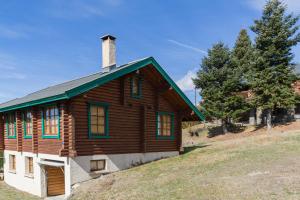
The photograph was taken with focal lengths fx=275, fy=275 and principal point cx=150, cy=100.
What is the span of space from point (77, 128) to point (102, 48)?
5.92 metres

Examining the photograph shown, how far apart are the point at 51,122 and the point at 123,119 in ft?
13.0

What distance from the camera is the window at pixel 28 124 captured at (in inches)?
665

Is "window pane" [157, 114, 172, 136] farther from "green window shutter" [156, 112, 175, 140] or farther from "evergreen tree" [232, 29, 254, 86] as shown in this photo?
"evergreen tree" [232, 29, 254, 86]

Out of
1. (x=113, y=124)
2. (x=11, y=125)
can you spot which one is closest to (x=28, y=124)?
(x=11, y=125)

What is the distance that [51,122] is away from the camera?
48.7 feet

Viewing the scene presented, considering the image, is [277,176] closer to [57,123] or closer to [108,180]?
[108,180]

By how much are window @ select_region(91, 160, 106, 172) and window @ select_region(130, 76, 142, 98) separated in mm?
4331

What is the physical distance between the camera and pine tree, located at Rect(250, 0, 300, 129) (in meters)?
31.0

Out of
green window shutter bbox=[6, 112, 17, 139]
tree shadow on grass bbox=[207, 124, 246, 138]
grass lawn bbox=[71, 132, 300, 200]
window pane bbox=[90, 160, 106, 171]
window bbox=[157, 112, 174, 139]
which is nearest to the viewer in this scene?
grass lawn bbox=[71, 132, 300, 200]

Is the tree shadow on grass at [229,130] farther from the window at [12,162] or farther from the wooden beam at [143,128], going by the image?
the window at [12,162]

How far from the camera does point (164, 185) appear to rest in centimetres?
1191

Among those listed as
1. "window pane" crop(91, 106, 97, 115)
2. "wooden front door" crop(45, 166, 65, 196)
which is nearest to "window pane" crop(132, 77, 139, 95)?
"window pane" crop(91, 106, 97, 115)

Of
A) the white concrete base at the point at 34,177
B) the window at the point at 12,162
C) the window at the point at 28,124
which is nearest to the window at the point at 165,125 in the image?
the white concrete base at the point at 34,177

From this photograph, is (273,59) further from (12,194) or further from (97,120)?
(12,194)
